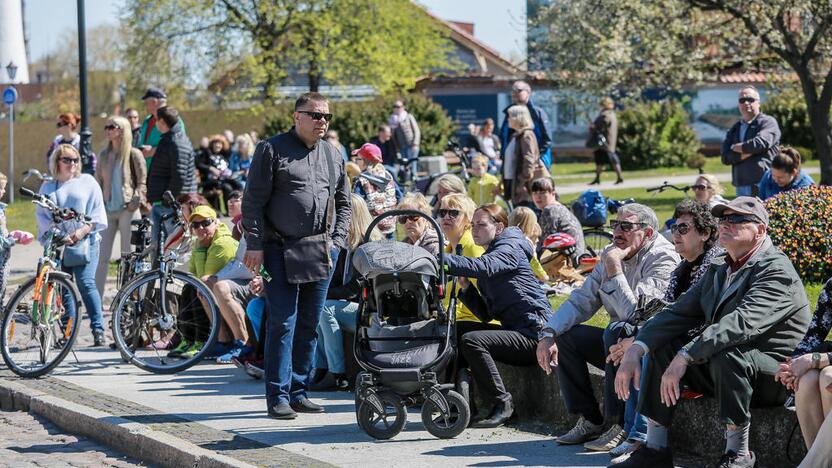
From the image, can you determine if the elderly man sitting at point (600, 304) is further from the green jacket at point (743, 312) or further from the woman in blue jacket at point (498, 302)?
the green jacket at point (743, 312)

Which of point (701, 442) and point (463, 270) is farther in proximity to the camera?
point (463, 270)

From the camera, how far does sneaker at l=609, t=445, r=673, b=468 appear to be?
22.2 ft

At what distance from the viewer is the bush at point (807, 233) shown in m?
10.5

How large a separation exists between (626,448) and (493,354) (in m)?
1.40

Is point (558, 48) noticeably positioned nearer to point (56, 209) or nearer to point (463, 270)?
point (56, 209)

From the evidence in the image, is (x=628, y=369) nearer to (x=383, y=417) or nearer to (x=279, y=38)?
(x=383, y=417)

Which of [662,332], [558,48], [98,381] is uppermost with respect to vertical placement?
[558,48]

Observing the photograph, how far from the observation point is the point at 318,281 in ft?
28.3

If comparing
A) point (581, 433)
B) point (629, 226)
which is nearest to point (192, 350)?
point (581, 433)

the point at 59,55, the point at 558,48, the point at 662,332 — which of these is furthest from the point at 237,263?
the point at 59,55

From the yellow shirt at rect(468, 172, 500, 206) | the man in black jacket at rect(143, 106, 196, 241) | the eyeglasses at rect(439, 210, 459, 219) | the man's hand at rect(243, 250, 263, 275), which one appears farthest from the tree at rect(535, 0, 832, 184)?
the man's hand at rect(243, 250, 263, 275)

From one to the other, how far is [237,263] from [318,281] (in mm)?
2370

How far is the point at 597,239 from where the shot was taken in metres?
14.5

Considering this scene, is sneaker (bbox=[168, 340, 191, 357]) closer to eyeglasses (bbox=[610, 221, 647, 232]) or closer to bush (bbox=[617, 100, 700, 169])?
eyeglasses (bbox=[610, 221, 647, 232])
